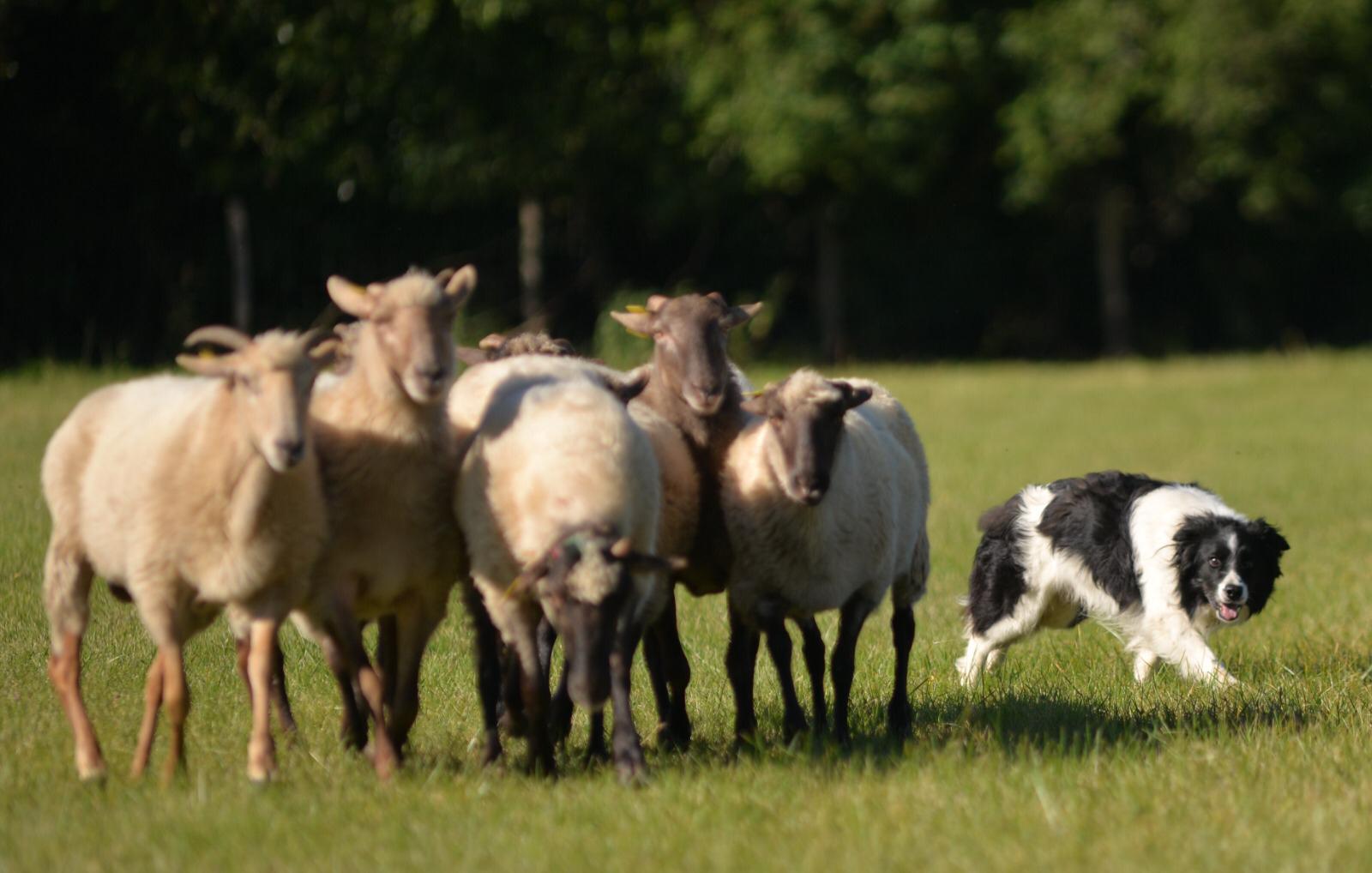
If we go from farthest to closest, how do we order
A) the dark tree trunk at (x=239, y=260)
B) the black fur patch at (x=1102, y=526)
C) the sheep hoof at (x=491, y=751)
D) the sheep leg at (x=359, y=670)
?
the dark tree trunk at (x=239, y=260) → the black fur patch at (x=1102, y=526) → the sheep hoof at (x=491, y=751) → the sheep leg at (x=359, y=670)

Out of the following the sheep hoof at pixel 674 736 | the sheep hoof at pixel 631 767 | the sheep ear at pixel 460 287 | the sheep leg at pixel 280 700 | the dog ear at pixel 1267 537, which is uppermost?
the sheep ear at pixel 460 287

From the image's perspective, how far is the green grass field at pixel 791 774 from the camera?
501cm

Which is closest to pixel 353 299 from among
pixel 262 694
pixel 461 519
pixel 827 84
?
pixel 461 519

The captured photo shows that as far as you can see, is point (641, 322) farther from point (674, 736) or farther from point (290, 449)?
point (290, 449)

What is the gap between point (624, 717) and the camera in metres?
5.95

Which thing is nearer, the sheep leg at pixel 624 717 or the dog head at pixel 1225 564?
the sheep leg at pixel 624 717

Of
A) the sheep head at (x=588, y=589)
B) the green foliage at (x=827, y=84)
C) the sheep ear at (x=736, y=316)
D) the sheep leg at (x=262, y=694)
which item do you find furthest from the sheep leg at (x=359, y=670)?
the green foliage at (x=827, y=84)

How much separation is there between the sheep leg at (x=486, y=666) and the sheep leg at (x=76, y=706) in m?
1.41

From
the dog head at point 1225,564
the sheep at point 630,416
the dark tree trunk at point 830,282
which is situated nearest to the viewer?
the sheep at point 630,416

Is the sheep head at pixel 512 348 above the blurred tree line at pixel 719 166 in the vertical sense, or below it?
below

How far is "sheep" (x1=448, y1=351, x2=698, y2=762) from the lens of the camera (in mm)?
6434

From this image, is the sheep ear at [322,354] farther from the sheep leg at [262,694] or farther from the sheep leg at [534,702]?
the sheep leg at [534,702]

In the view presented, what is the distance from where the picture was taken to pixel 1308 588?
10.8 metres

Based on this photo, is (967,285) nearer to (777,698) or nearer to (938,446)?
(938,446)
